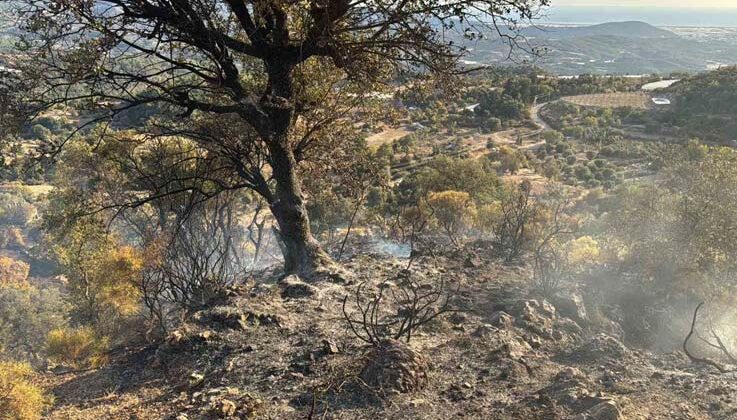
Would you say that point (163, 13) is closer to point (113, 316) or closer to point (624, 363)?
point (624, 363)

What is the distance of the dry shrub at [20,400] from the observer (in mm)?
4576

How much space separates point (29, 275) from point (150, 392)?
52.2 meters

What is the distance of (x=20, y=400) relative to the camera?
187 inches

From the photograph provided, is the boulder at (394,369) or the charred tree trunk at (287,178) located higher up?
the charred tree trunk at (287,178)

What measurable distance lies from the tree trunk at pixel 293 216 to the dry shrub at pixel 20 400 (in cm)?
385

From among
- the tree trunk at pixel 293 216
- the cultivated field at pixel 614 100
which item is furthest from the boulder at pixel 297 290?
the cultivated field at pixel 614 100

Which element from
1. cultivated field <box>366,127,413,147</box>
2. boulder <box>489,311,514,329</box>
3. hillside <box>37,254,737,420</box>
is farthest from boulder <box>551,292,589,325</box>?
cultivated field <box>366,127,413,147</box>

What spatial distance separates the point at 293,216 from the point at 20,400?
4.20 metres

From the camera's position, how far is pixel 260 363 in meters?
4.95

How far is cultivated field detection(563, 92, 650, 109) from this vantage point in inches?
2589

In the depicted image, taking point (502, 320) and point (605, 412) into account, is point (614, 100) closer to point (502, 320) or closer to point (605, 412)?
point (502, 320)

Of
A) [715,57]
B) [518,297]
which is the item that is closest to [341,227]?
[518,297]

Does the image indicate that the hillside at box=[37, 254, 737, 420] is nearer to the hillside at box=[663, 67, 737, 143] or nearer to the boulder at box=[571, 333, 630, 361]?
the boulder at box=[571, 333, 630, 361]

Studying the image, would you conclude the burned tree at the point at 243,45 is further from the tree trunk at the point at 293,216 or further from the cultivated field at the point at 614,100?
the cultivated field at the point at 614,100
